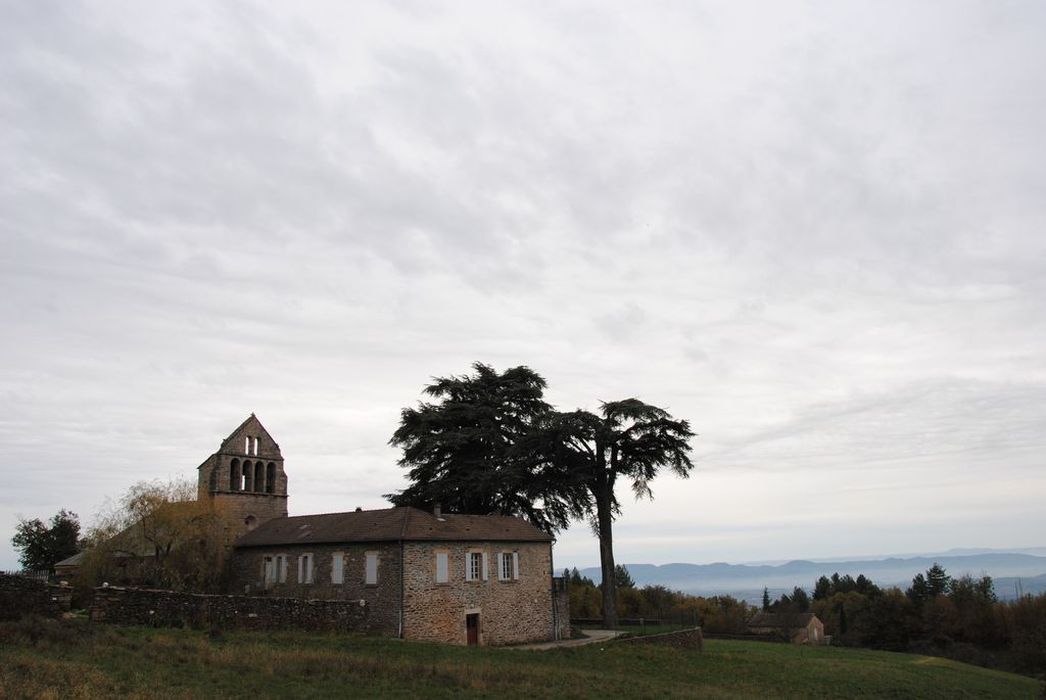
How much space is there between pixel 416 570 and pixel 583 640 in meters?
9.38

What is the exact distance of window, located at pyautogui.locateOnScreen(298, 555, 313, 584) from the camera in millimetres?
33188

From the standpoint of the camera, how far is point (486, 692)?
17719 millimetres

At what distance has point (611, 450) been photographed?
1564 inches

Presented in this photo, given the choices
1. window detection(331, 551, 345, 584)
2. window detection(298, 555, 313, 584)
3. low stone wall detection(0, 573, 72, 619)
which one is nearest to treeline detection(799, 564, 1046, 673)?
window detection(331, 551, 345, 584)

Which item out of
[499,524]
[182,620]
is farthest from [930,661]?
[182,620]

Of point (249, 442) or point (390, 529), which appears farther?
point (249, 442)

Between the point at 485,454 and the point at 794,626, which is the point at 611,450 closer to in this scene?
the point at 485,454

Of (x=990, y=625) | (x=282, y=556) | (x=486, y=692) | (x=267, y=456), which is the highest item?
(x=267, y=456)

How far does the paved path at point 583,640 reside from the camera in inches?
1232

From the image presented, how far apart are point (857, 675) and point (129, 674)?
24797 millimetres

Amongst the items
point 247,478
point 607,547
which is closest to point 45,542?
point 247,478

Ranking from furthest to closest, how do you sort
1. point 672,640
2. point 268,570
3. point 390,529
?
point 268,570 < point 672,640 < point 390,529

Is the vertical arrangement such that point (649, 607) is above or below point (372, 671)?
below

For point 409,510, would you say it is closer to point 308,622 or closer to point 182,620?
point 308,622
